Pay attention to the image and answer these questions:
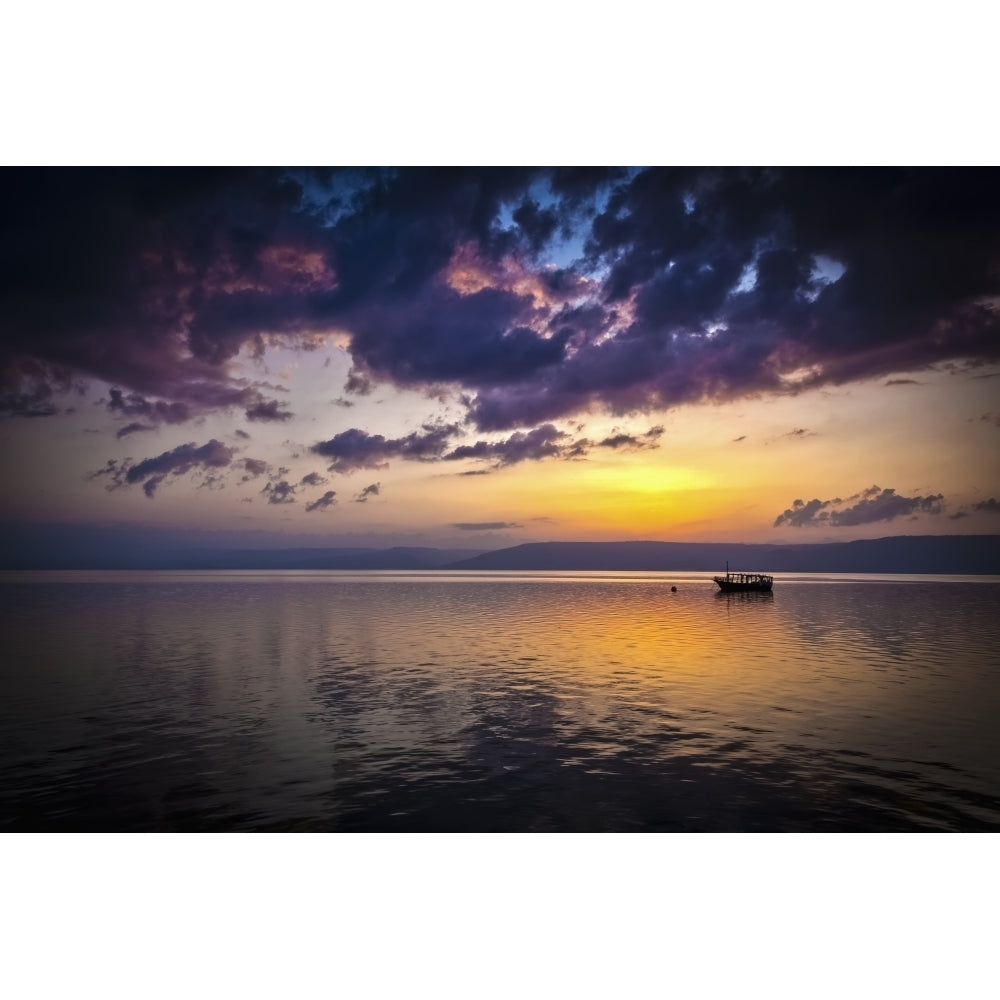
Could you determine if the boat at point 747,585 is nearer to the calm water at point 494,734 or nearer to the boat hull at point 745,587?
the boat hull at point 745,587

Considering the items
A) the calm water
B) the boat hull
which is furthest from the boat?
the calm water

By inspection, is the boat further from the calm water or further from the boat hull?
the calm water

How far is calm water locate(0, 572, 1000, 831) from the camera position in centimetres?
1315

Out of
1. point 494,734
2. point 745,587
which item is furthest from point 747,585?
point 494,734

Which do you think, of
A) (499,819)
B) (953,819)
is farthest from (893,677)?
(499,819)

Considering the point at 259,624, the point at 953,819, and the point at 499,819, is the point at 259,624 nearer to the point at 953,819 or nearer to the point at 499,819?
the point at 499,819

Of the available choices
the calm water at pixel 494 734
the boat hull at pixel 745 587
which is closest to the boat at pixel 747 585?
the boat hull at pixel 745 587

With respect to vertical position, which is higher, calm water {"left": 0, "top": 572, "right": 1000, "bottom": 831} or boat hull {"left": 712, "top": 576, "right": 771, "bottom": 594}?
calm water {"left": 0, "top": 572, "right": 1000, "bottom": 831}

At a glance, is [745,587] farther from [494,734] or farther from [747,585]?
[494,734]

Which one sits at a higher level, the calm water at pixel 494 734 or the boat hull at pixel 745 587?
the calm water at pixel 494 734

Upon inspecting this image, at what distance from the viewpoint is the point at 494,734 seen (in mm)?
19078

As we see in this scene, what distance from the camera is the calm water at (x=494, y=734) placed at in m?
13.1

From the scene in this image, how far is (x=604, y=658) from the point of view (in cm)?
3512

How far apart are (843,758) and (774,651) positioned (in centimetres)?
2184
